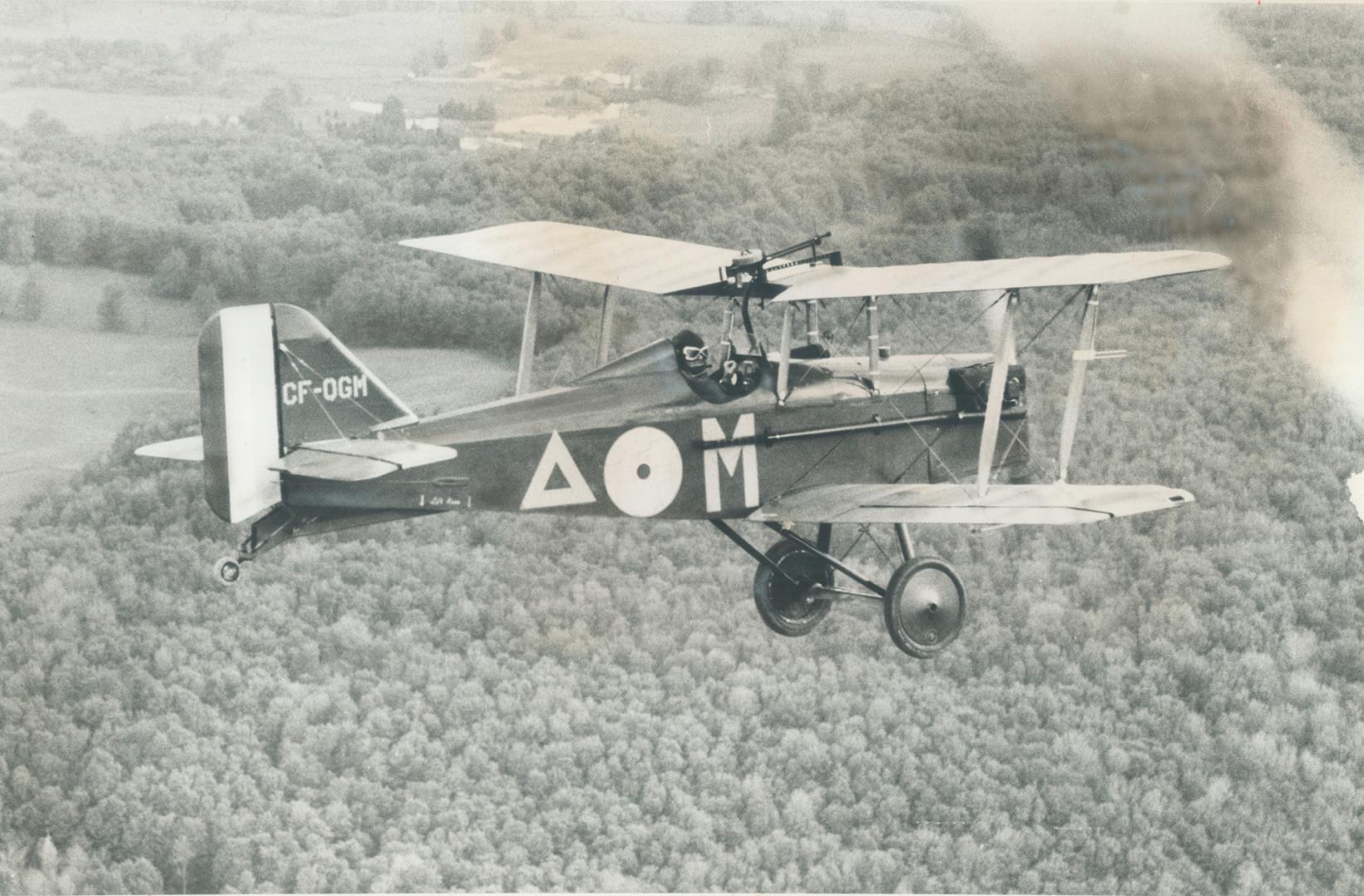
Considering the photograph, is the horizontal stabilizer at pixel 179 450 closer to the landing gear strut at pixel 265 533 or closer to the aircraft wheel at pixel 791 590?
the landing gear strut at pixel 265 533

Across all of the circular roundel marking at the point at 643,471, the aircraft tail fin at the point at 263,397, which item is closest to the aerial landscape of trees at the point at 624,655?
the circular roundel marking at the point at 643,471

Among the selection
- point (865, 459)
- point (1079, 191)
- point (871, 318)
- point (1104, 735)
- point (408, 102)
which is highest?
point (408, 102)

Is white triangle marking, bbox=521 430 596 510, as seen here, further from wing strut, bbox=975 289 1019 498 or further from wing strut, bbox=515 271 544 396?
wing strut, bbox=975 289 1019 498

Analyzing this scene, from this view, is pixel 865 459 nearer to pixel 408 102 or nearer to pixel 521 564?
pixel 521 564

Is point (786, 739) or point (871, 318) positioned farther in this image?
point (786, 739)

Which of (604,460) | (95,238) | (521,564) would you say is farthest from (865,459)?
(95,238)

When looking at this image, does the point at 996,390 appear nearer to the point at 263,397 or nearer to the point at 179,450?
the point at 263,397

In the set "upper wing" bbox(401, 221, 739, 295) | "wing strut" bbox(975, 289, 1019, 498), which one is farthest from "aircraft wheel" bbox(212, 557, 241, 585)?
"wing strut" bbox(975, 289, 1019, 498)
